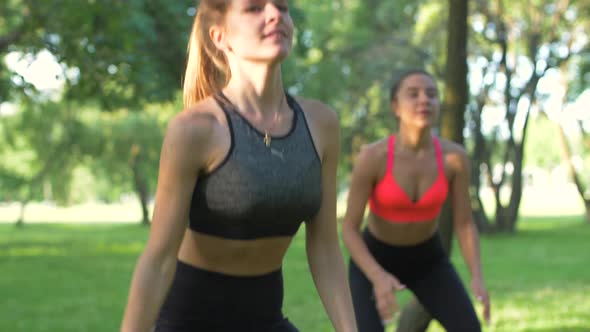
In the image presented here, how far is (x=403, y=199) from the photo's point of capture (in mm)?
5129

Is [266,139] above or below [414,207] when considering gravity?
above

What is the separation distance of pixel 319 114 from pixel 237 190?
452 mm

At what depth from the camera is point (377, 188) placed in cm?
514

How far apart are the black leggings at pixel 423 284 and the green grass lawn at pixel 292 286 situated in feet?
13.6

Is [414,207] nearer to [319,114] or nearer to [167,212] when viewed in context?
[319,114]

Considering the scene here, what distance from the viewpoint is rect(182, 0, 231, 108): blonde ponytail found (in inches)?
112

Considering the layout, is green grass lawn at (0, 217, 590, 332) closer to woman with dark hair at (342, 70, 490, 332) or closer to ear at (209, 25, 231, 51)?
woman with dark hair at (342, 70, 490, 332)

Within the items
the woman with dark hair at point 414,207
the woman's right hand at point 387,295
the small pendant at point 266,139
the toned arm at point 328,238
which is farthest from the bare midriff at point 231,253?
the woman with dark hair at point 414,207

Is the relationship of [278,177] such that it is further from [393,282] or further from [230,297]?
[393,282]

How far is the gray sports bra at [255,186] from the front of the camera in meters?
2.57

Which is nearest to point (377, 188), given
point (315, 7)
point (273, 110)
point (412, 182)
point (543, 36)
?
point (412, 182)

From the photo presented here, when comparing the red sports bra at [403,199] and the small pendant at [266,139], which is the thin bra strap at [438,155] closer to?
the red sports bra at [403,199]

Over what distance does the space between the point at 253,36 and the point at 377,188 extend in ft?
8.51

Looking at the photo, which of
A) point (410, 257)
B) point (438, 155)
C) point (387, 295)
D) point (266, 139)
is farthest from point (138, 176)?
point (266, 139)
